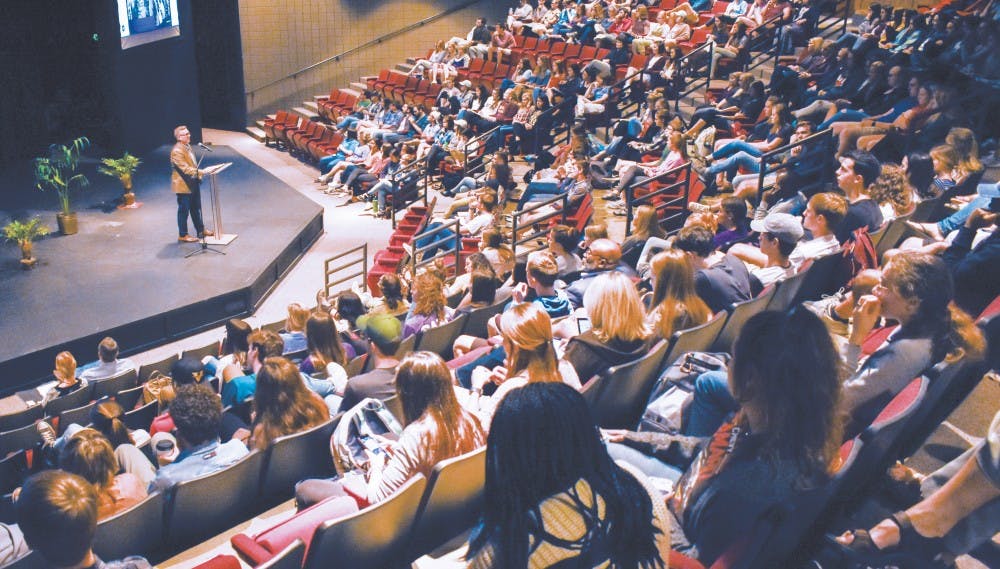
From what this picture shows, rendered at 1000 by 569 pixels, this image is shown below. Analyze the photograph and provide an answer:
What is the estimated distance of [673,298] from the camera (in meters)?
3.48

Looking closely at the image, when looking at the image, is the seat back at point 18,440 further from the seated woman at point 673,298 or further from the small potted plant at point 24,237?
the small potted plant at point 24,237

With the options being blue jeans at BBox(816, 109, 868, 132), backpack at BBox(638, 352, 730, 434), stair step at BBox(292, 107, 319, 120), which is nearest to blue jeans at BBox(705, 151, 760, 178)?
blue jeans at BBox(816, 109, 868, 132)

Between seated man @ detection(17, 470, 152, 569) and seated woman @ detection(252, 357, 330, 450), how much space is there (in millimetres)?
1052

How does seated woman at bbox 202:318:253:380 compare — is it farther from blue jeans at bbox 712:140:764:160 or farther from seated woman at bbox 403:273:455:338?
blue jeans at bbox 712:140:764:160

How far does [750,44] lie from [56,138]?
11405 mm

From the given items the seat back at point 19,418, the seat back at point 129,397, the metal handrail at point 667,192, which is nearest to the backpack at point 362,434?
the seat back at point 129,397

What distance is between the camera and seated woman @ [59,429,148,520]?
9.42 ft

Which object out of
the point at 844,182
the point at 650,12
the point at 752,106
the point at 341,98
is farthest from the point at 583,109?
the point at 341,98

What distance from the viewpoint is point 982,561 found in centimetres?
246

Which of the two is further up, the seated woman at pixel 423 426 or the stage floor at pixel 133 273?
the seated woman at pixel 423 426

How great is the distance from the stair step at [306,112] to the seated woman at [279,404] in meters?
14.1

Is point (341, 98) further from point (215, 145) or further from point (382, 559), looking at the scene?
point (382, 559)

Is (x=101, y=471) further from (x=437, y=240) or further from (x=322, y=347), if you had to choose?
(x=437, y=240)

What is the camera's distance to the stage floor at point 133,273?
6.86m
